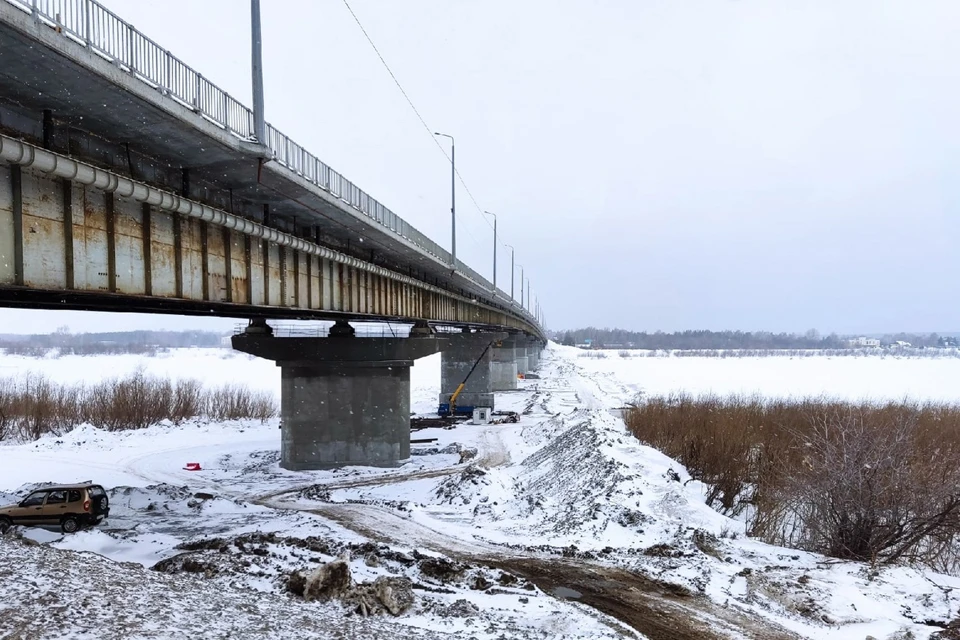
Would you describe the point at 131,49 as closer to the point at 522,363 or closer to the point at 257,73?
Answer: the point at 257,73

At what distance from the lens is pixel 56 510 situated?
14633mm

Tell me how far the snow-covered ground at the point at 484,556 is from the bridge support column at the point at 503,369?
39850mm

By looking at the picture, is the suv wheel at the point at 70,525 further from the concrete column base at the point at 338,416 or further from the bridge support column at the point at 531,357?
the bridge support column at the point at 531,357

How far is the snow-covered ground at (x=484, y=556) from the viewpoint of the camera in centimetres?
866

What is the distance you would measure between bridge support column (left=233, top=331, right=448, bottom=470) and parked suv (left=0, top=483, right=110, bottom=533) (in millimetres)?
9906

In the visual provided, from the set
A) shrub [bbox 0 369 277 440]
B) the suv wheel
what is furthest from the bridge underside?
shrub [bbox 0 369 277 440]

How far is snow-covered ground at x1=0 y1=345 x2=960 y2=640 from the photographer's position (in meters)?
8.66

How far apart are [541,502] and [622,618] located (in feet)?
26.1

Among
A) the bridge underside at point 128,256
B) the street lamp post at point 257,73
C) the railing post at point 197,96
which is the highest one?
the street lamp post at point 257,73

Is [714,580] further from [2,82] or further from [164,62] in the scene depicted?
[2,82]

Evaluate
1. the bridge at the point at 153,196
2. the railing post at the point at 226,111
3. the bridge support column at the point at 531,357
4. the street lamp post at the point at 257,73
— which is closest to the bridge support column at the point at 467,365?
the bridge at the point at 153,196

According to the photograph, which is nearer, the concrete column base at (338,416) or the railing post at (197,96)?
the railing post at (197,96)

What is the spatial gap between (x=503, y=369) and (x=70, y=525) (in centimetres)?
5316

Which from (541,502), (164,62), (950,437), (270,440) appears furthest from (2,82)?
(950,437)
